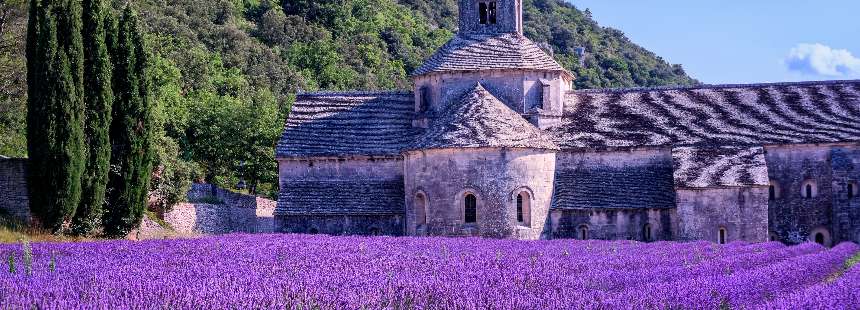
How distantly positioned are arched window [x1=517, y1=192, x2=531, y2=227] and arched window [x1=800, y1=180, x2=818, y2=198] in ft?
37.8

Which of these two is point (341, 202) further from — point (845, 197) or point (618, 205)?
point (845, 197)

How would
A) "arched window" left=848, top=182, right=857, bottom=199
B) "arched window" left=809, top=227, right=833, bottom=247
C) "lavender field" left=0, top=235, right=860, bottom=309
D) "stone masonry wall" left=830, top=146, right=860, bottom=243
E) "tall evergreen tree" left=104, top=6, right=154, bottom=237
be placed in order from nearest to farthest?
"lavender field" left=0, top=235, right=860, bottom=309, "tall evergreen tree" left=104, top=6, right=154, bottom=237, "stone masonry wall" left=830, top=146, right=860, bottom=243, "arched window" left=848, top=182, right=857, bottom=199, "arched window" left=809, top=227, right=833, bottom=247

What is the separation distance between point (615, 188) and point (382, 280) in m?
28.8

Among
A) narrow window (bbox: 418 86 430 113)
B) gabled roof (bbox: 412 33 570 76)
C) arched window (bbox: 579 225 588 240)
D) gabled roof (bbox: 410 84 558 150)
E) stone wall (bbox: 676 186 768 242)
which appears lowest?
arched window (bbox: 579 225 588 240)

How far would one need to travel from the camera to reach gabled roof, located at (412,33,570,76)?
143 feet

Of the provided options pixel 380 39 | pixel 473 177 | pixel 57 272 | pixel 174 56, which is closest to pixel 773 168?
pixel 473 177

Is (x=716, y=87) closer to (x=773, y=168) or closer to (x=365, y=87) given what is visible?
(x=773, y=168)

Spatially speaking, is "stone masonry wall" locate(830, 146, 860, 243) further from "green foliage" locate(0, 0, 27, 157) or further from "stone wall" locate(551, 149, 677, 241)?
"green foliage" locate(0, 0, 27, 157)

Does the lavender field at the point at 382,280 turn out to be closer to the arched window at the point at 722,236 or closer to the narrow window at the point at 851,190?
the arched window at the point at 722,236

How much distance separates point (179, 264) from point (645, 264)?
907 centimetres

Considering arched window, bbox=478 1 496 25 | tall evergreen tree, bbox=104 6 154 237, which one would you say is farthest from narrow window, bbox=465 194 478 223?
tall evergreen tree, bbox=104 6 154 237

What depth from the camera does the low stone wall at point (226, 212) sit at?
147 ft

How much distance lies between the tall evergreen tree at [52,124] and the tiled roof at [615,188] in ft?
63.7

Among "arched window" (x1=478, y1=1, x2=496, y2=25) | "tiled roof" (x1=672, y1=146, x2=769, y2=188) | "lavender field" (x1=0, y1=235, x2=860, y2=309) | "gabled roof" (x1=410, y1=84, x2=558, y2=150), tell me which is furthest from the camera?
"arched window" (x1=478, y1=1, x2=496, y2=25)
